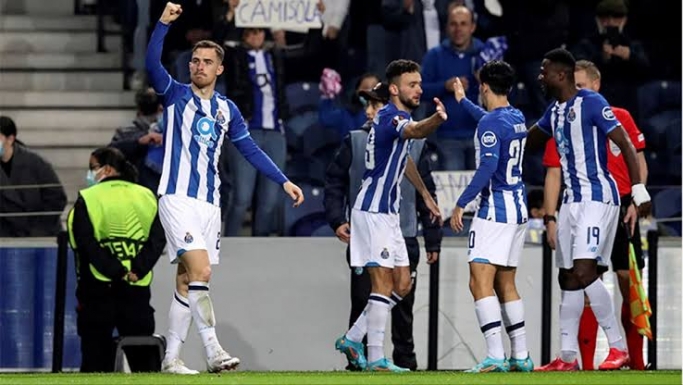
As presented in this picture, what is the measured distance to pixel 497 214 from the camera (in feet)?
42.1

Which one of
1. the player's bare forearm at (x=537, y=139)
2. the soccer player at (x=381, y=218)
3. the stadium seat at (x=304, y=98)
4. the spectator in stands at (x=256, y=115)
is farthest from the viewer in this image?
the stadium seat at (x=304, y=98)

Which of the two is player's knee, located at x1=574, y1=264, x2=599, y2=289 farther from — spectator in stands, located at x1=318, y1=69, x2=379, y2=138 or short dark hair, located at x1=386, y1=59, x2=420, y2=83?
spectator in stands, located at x1=318, y1=69, x2=379, y2=138

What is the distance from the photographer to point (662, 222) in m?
16.3

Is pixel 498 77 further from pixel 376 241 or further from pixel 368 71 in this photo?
pixel 368 71

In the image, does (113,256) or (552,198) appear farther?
(113,256)

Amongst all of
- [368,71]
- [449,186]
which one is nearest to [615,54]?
[368,71]

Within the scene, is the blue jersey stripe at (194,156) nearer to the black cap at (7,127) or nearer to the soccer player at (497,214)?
the soccer player at (497,214)

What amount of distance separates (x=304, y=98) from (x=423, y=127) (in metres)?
4.23

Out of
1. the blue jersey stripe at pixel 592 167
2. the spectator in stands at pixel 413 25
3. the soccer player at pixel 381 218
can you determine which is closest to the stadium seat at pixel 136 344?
the soccer player at pixel 381 218

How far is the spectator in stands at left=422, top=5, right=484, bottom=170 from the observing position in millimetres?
16391

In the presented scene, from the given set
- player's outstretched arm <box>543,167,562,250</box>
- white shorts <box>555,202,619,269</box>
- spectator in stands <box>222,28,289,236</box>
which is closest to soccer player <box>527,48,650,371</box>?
white shorts <box>555,202,619,269</box>

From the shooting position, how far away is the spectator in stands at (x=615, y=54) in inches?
682

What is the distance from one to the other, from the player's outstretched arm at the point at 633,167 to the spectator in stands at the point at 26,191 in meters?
4.88

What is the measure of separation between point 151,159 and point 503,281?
4.13 metres
